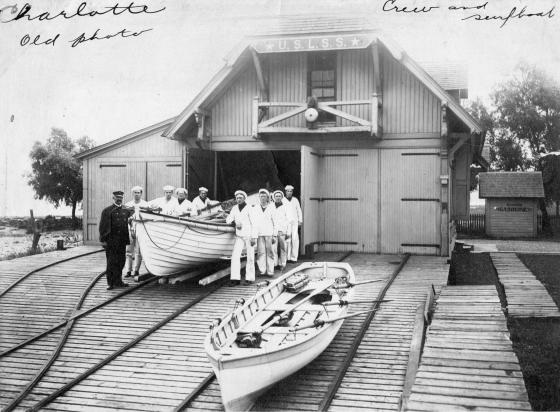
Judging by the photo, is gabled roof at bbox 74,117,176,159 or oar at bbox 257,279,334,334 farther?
gabled roof at bbox 74,117,176,159

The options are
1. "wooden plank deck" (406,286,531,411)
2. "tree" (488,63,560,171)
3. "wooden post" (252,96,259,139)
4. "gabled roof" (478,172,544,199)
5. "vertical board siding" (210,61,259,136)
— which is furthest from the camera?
"tree" (488,63,560,171)

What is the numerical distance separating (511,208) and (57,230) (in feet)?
90.7

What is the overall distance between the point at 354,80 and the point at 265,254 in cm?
618

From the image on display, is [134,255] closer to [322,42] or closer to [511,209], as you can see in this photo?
[322,42]

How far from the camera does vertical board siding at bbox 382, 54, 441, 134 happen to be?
15.9 metres

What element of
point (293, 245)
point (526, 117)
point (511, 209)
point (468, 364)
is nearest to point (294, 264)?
point (293, 245)

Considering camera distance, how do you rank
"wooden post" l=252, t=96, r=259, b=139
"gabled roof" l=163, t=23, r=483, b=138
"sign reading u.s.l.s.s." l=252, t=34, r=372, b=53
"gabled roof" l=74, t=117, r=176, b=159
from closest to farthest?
"sign reading u.s.l.s.s." l=252, t=34, r=372, b=53 < "gabled roof" l=163, t=23, r=483, b=138 < "wooden post" l=252, t=96, r=259, b=139 < "gabled roof" l=74, t=117, r=176, b=159

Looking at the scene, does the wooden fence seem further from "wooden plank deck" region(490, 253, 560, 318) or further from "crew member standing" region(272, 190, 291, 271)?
"crew member standing" region(272, 190, 291, 271)

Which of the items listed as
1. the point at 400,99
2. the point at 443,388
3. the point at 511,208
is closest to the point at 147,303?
the point at 443,388

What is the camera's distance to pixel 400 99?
637 inches

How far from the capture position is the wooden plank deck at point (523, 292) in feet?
38.8

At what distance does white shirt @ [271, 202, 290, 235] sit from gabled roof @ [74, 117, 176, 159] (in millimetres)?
5956

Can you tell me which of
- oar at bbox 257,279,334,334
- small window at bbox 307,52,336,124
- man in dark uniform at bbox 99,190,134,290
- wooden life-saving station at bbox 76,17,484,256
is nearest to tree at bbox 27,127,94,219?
wooden life-saving station at bbox 76,17,484,256

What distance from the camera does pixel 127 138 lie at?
18.2m
